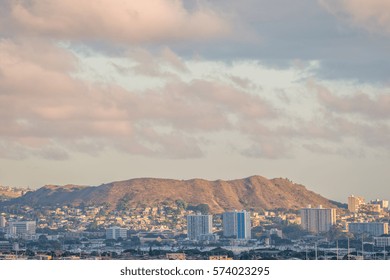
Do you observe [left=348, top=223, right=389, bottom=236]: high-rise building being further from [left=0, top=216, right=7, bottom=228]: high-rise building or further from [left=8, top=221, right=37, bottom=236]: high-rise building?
[left=0, top=216, right=7, bottom=228]: high-rise building

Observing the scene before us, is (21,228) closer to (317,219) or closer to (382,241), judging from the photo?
(317,219)

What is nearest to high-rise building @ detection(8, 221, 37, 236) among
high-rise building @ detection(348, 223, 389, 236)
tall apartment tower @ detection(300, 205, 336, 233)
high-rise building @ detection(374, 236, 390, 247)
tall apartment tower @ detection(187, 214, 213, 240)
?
tall apartment tower @ detection(187, 214, 213, 240)
